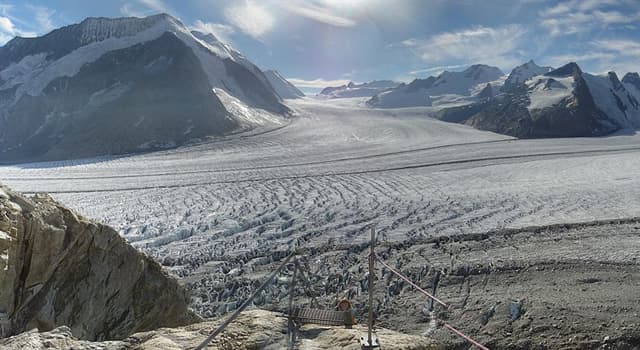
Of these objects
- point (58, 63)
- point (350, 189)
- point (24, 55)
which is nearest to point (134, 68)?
point (58, 63)

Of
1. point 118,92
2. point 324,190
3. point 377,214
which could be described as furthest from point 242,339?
point 118,92

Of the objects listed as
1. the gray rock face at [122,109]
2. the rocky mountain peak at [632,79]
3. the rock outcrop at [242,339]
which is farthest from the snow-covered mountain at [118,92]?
the rocky mountain peak at [632,79]

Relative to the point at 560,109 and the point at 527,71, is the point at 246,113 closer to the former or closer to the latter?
the point at 560,109

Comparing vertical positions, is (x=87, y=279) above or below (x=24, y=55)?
below

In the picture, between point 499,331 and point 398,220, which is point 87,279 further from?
point 398,220

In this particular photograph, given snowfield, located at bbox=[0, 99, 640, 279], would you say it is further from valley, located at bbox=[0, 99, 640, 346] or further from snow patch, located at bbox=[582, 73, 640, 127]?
snow patch, located at bbox=[582, 73, 640, 127]

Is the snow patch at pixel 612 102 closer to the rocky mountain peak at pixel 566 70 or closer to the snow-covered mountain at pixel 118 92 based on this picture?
the rocky mountain peak at pixel 566 70
